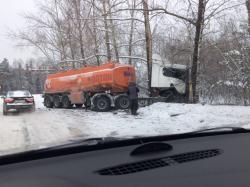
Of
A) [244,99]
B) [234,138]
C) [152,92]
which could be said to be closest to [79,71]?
[152,92]

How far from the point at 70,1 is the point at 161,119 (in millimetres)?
18849

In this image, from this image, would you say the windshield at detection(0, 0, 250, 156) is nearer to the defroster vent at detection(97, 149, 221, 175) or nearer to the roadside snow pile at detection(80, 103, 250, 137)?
the roadside snow pile at detection(80, 103, 250, 137)

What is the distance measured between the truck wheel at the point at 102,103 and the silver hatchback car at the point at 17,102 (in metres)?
4.28

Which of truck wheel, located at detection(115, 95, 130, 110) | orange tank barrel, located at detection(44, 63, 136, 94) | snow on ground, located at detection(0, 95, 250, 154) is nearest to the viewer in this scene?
snow on ground, located at detection(0, 95, 250, 154)

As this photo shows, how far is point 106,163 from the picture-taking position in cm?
280

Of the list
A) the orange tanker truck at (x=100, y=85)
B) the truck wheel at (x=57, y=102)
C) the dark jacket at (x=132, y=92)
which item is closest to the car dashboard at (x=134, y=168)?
the dark jacket at (x=132, y=92)

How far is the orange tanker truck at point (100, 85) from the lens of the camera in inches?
1021

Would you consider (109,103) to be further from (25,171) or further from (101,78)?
(25,171)

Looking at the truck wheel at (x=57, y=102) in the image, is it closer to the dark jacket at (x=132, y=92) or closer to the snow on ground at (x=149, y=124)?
the dark jacket at (x=132, y=92)

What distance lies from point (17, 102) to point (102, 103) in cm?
526

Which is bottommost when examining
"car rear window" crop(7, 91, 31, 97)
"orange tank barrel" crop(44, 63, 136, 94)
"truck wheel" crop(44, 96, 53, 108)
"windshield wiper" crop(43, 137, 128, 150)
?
"truck wheel" crop(44, 96, 53, 108)

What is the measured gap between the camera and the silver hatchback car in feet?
86.9

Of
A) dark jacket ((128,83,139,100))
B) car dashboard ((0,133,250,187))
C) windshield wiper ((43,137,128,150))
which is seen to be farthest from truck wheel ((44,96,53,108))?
car dashboard ((0,133,250,187))

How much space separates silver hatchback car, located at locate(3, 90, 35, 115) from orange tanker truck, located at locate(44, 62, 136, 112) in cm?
319
